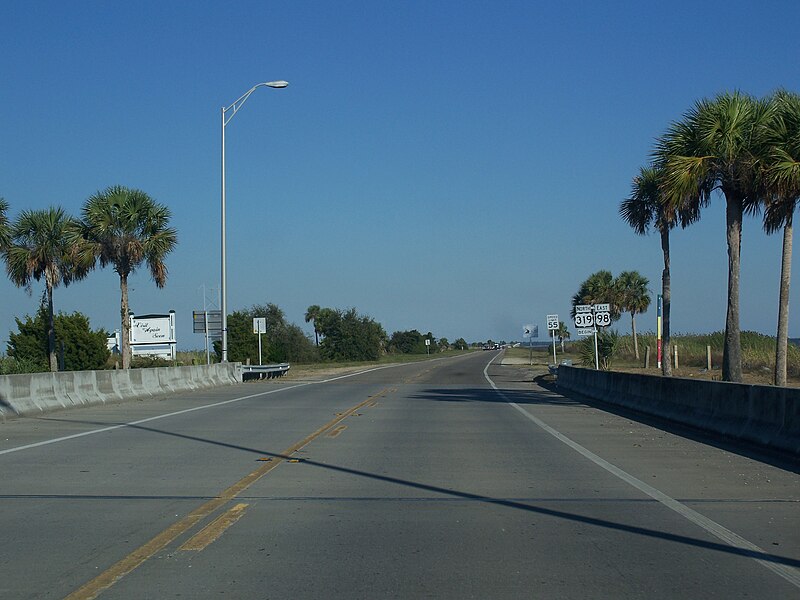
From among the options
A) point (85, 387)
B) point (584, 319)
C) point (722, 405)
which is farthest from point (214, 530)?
point (584, 319)

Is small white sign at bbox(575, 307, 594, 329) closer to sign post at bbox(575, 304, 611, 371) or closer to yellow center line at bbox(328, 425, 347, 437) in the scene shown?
sign post at bbox(575, 304, 611, 371)

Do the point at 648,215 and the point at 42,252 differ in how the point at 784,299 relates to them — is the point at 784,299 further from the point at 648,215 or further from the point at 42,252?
the point at 42,252

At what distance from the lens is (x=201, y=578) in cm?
695

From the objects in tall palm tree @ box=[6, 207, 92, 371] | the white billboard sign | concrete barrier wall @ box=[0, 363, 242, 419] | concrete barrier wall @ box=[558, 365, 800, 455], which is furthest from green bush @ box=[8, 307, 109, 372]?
concrete barrier wall @ box=[558, 365, 800, 455]

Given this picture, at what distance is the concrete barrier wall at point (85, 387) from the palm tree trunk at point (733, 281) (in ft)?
54.6

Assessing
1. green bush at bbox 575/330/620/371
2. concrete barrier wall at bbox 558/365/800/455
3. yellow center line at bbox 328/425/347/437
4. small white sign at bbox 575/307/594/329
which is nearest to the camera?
concrete barrier wall at bbox 558/365/800/455

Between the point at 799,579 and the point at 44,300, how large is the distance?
173ft

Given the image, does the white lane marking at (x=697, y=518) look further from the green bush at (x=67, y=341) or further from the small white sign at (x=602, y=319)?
the green bush at (x=67, y=341)

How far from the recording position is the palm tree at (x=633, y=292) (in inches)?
2982

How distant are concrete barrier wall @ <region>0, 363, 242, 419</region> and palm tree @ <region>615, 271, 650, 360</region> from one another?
4670 centimetres

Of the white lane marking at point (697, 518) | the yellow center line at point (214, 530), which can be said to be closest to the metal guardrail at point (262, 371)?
the white lane marking at point (697, 518)

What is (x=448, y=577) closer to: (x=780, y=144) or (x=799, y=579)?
(x=799, y=579)

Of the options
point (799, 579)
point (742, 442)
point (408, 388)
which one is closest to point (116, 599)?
point (799, 579)

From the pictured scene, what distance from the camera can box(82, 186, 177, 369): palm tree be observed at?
4631 centimetres
